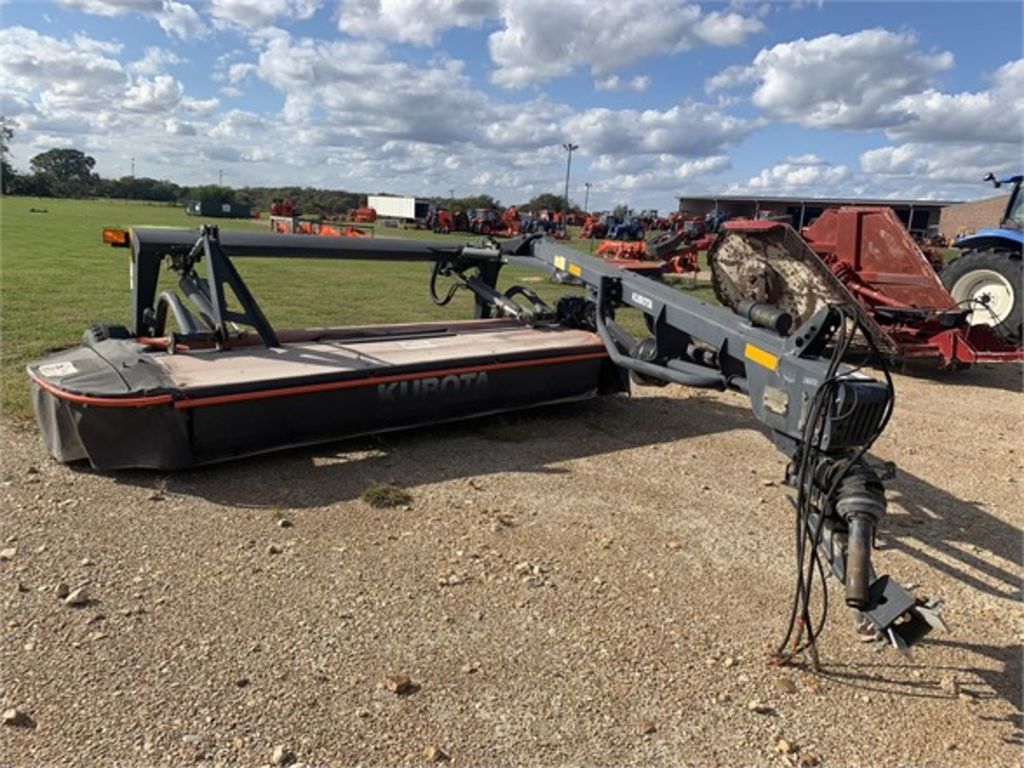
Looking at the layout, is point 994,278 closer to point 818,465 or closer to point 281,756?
point 818,465

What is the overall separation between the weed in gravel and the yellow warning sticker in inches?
70.1

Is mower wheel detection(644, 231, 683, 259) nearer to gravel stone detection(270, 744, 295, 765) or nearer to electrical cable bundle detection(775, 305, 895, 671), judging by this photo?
electrical cable bundle detection(775, 305, 895, 671)

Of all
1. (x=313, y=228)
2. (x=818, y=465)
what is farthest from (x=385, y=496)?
(x=313, y=228)

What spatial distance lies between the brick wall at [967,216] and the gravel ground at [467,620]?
5125 centimetres

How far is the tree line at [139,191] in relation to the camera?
78.8 meters

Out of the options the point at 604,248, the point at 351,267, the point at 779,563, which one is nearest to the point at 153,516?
the point at 779,563

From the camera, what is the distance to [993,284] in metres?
8.40

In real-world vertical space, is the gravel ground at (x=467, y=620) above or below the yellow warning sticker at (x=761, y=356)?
below

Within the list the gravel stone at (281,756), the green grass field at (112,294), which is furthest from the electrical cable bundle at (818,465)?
the green grass field at (112,294)

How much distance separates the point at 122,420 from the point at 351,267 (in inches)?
533

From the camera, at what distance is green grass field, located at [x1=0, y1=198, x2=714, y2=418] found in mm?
6777

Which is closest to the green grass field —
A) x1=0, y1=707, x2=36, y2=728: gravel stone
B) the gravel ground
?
the gravel ground

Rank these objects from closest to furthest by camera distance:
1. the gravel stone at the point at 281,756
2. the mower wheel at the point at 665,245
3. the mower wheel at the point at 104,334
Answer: the gravel stone at the point at 281,756, the mower wheel at the point at 104,334, the mower wheel at the point at 665,245

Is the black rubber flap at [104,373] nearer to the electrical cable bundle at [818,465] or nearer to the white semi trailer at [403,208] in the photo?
the electrical cable bundle at [818,465]
